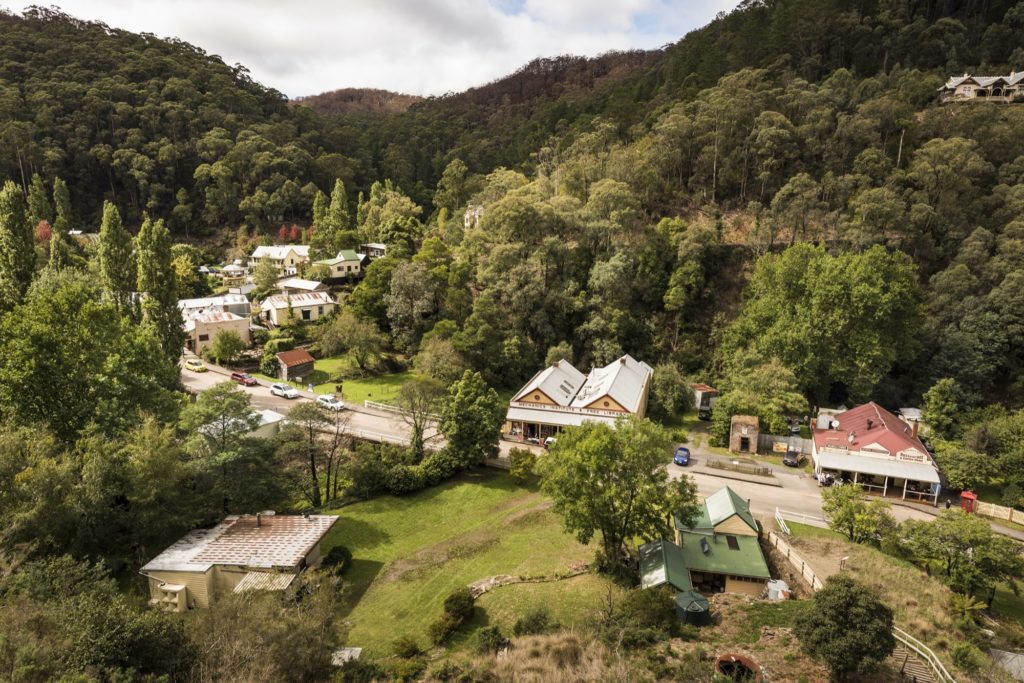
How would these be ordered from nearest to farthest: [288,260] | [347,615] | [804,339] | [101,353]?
1. [347,615]
2. [101,353]
3. [804,339]
4. [288,260]

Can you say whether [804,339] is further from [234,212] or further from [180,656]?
[234,212]

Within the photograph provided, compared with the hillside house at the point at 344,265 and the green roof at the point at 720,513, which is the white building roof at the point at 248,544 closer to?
Result: the green roof at the point at 720,513

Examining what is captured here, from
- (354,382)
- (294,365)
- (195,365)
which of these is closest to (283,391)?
(294,365)

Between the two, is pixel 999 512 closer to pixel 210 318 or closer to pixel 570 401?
pixel 570 401

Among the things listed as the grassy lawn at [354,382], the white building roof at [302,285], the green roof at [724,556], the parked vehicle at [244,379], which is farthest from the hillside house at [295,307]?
the green roof at [724,556]

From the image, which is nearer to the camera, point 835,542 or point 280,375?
point 835,542

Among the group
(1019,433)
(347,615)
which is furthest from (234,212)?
(1019,433)
